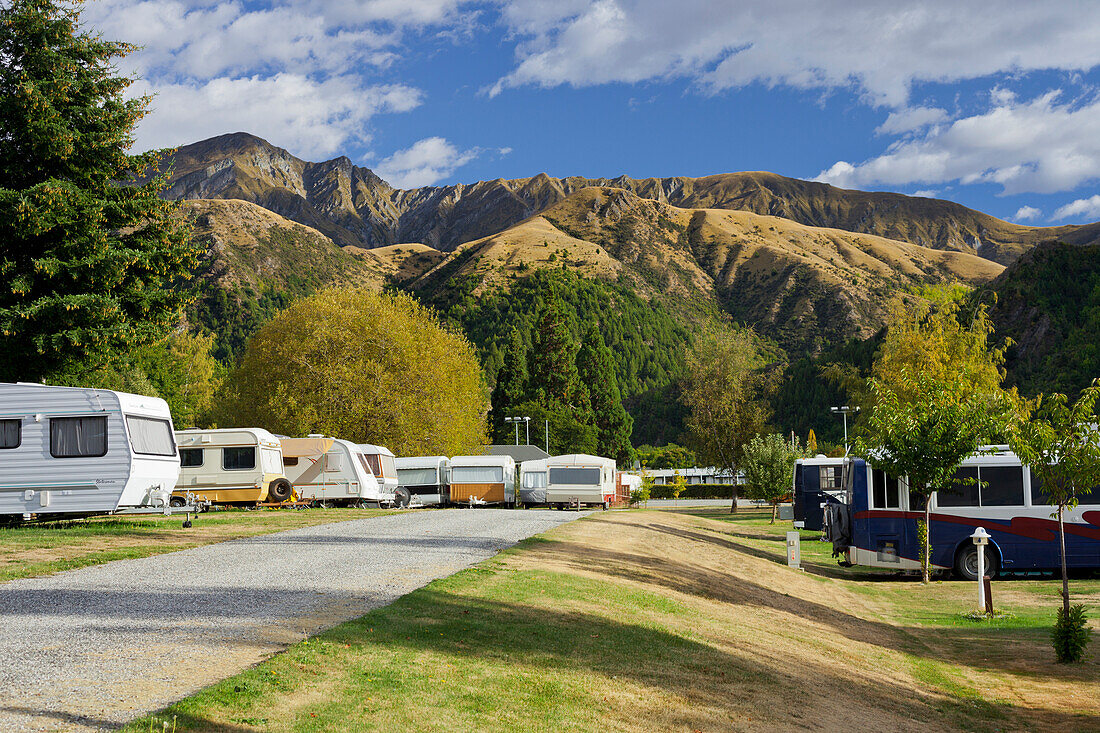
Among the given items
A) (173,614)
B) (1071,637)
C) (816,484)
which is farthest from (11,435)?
(816,484)

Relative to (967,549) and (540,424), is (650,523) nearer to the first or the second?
(967,549)

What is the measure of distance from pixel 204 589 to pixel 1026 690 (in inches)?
393

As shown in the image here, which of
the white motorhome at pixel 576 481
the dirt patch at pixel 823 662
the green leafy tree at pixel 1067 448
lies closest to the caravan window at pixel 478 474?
the white motorhome at pixel 576 481

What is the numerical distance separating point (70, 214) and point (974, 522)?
24.1 meters

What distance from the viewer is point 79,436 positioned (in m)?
19.0

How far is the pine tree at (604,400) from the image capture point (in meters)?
93.7

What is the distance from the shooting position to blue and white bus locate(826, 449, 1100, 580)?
1944cm

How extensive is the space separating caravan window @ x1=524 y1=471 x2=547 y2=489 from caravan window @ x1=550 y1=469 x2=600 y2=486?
5.98 feet

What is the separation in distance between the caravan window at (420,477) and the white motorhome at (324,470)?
981cm

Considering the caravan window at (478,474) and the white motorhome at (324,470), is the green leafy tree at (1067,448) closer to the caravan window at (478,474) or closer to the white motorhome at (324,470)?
the white motorhome at (324,470)

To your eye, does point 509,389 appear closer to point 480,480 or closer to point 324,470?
point 480,480

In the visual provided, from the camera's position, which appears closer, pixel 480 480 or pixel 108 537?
pixel 108 537

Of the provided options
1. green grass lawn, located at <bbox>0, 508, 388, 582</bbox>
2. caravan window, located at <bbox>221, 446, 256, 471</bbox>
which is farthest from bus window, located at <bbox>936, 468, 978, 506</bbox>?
caravan window, located at <bbox>221, 446, 256, 471</bbox>

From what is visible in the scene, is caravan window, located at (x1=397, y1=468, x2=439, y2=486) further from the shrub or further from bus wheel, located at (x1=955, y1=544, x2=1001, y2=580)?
the shrub
